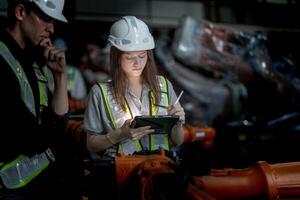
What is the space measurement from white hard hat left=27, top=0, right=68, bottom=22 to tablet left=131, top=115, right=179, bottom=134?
788 mm

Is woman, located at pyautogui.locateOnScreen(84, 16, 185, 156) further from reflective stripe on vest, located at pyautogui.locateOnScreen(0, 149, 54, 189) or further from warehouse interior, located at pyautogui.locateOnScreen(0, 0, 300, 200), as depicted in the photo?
reflective stripe on vest, located at pyautogui.locateOnScreen(0, 149, 54, 189)

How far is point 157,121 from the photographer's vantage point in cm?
244

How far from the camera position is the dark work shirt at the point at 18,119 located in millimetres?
2098

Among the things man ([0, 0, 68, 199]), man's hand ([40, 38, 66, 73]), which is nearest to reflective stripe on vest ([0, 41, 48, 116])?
man ([0, 0, 68, 199])

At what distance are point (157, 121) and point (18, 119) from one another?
831mm

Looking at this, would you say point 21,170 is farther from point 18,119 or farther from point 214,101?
point 214,101

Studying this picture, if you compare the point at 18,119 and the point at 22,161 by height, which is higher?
the point at 18,119

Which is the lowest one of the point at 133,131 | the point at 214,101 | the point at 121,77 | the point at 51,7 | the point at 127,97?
the point at 214,101

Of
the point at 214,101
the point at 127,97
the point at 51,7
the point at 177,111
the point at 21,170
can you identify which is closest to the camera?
the point at 21,170

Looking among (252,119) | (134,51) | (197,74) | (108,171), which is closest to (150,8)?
A: (197,74)

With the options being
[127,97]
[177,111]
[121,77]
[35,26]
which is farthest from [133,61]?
[35,26]

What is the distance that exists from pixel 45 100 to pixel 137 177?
845 millimetres

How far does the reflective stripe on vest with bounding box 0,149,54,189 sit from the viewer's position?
2.14 m

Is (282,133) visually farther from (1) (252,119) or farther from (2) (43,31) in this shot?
(2) (43,31)
